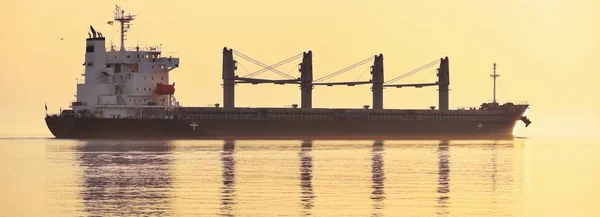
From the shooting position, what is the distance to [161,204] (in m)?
33.2

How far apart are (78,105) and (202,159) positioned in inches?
1079

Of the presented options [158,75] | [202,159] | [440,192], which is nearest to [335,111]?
[158,75]

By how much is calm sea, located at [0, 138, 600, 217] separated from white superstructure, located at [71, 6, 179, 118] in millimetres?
18335

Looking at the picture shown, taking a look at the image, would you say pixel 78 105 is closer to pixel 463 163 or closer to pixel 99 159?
pixel 99 159

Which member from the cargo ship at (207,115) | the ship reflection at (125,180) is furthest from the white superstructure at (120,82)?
the ship reflection at (125,180)

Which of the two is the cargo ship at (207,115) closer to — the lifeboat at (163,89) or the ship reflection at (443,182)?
the lifeboat at (163,89)

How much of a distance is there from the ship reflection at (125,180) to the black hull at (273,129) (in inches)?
470

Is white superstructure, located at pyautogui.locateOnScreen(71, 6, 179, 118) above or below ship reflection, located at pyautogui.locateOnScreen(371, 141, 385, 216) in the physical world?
above

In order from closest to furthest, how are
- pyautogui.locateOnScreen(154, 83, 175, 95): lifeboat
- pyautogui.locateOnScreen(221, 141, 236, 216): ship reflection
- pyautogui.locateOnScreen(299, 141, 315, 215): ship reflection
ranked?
pyautogui.locateOnScreen(221, 141, 236, 216): ship reflection, pyautogui.locateOnScreen(299, 141, 315, 215): ship reflection, pyautogui.locateOnScreen(154, 83, 175, 95): lifeboat

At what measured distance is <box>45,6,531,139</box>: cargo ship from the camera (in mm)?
79688

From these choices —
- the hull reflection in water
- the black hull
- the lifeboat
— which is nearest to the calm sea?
the hull reflection in water

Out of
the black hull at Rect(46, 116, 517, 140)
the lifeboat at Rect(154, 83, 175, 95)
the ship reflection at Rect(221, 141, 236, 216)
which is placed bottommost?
the ship reflection at Rect(221, 141, 236, 216)

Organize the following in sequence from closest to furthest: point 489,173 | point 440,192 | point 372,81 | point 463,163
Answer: point 440,192, point 489,173, point 463,163, point 372,81

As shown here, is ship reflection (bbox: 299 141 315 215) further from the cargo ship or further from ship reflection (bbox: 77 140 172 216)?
the cargo ship
